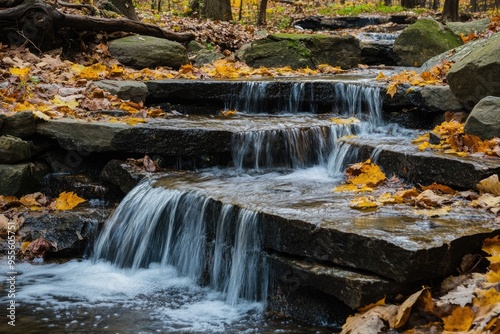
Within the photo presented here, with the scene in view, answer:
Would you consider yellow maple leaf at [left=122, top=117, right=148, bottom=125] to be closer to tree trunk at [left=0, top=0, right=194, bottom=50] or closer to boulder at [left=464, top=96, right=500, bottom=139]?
tree trunk at [left=0, top=0, right=194, bottom=50]

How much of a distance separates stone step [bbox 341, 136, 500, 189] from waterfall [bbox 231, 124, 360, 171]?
0.50 meters

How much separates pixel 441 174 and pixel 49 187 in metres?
4.17

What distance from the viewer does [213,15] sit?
15867mm

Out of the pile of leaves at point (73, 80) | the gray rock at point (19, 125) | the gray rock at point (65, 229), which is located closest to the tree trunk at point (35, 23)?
the pile of leaves at point (73, 80)

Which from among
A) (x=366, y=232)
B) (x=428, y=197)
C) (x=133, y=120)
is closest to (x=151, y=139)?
(x=133, y=120)

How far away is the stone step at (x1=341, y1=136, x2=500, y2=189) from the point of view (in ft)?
15.6

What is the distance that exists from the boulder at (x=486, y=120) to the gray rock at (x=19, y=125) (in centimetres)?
459

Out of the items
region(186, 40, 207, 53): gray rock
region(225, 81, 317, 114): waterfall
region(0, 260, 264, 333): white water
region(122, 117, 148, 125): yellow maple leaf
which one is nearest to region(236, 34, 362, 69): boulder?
region(186, 40, 207, 53): gray rock

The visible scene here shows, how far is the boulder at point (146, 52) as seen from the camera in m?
9.64

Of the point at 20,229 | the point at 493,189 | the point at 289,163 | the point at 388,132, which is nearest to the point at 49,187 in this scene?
the point at 20,229

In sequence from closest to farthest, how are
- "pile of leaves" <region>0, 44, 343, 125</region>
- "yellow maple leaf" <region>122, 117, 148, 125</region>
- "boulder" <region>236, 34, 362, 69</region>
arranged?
"yellow maple leaf" <region>122, 117, 148, 125</region> → "pile of leaves" <region>0, 44, 343, 125</region> → "boulder" <region>236, 34, 362, 69</region>

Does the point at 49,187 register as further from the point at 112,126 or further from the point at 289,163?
the point at 289,163

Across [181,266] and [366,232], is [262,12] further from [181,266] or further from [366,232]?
[366,232]

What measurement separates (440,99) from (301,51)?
485cm
